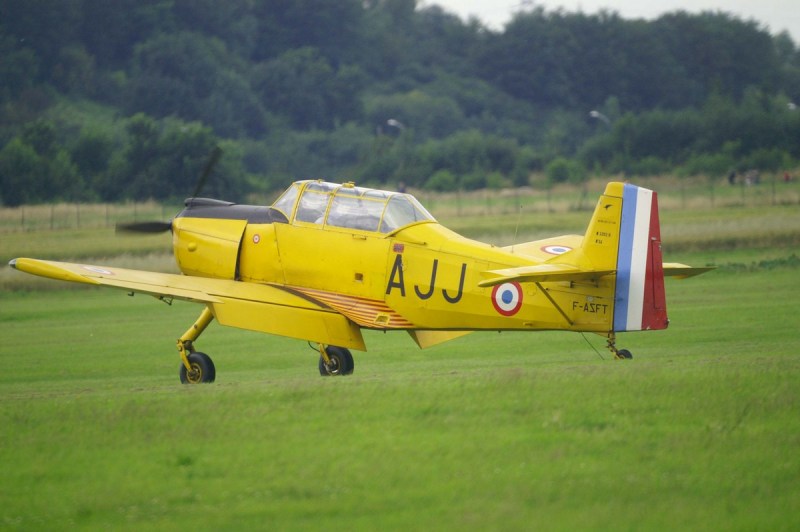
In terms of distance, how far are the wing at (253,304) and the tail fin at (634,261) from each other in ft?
10.2

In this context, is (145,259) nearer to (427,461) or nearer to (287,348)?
(287,348)

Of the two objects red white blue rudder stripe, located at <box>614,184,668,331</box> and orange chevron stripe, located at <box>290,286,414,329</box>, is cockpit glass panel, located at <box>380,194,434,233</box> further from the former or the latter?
red white blue rudder stripe, located at <box>614,184,668,331</box>

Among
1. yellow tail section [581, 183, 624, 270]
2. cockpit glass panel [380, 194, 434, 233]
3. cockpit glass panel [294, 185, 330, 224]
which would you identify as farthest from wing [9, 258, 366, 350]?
yellow tail section [581, 183, 624, 270]

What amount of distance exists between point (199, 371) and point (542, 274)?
445cm

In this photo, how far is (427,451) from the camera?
28.8 ft

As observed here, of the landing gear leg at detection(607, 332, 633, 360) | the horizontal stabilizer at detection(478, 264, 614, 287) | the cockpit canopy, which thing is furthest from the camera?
the cockpit canopy

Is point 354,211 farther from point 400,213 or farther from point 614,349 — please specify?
point 614,349

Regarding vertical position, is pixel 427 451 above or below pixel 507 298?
below

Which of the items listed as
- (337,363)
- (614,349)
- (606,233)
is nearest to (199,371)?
(337,363)

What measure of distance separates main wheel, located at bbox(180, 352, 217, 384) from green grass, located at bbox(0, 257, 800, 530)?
162 cm

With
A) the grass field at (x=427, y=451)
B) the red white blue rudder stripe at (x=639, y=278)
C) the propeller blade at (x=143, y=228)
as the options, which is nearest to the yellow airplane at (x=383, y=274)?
the red white blue rudder stripe at (x=639, y=278)

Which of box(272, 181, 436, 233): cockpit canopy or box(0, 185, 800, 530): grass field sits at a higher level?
box(272, 181, 436, 233): cockpit canopy

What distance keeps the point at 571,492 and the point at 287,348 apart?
454 inches

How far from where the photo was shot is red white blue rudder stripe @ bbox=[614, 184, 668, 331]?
1227 cm
